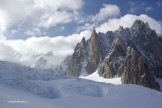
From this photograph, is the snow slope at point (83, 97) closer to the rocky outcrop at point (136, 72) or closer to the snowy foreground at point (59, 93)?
the snowy foreground at point (59, 93)

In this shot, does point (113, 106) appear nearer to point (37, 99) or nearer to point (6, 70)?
point (37, 99)

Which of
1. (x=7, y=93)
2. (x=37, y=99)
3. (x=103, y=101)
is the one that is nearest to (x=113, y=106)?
(x=103, y=101)

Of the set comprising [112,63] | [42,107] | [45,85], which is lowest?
[42,107]

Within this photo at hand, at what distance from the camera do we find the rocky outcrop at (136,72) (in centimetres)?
15050

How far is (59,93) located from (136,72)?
128386 millimetres

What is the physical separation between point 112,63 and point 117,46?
11.9 meters

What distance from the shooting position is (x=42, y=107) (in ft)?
71.9

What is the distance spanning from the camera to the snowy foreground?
2347cm

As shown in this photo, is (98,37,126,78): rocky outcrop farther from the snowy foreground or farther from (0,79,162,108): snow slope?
(0,79,162,108): snow slope

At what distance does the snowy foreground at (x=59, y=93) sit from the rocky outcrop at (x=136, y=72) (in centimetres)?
11822

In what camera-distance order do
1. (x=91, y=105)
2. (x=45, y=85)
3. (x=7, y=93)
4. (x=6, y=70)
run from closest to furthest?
(x=7, y=93)
(x=91, y=105)
(x=45, y=85)
(x=6, y=70)

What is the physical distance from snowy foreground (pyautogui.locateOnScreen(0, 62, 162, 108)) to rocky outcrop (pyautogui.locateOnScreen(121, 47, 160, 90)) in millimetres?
118224

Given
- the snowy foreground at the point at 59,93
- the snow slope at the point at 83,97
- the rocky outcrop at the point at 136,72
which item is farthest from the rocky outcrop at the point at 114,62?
the snow slope at the point at 83,97

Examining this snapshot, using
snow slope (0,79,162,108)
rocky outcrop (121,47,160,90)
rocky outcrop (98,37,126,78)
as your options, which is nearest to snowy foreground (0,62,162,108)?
snow slope (0,79,162,108)
